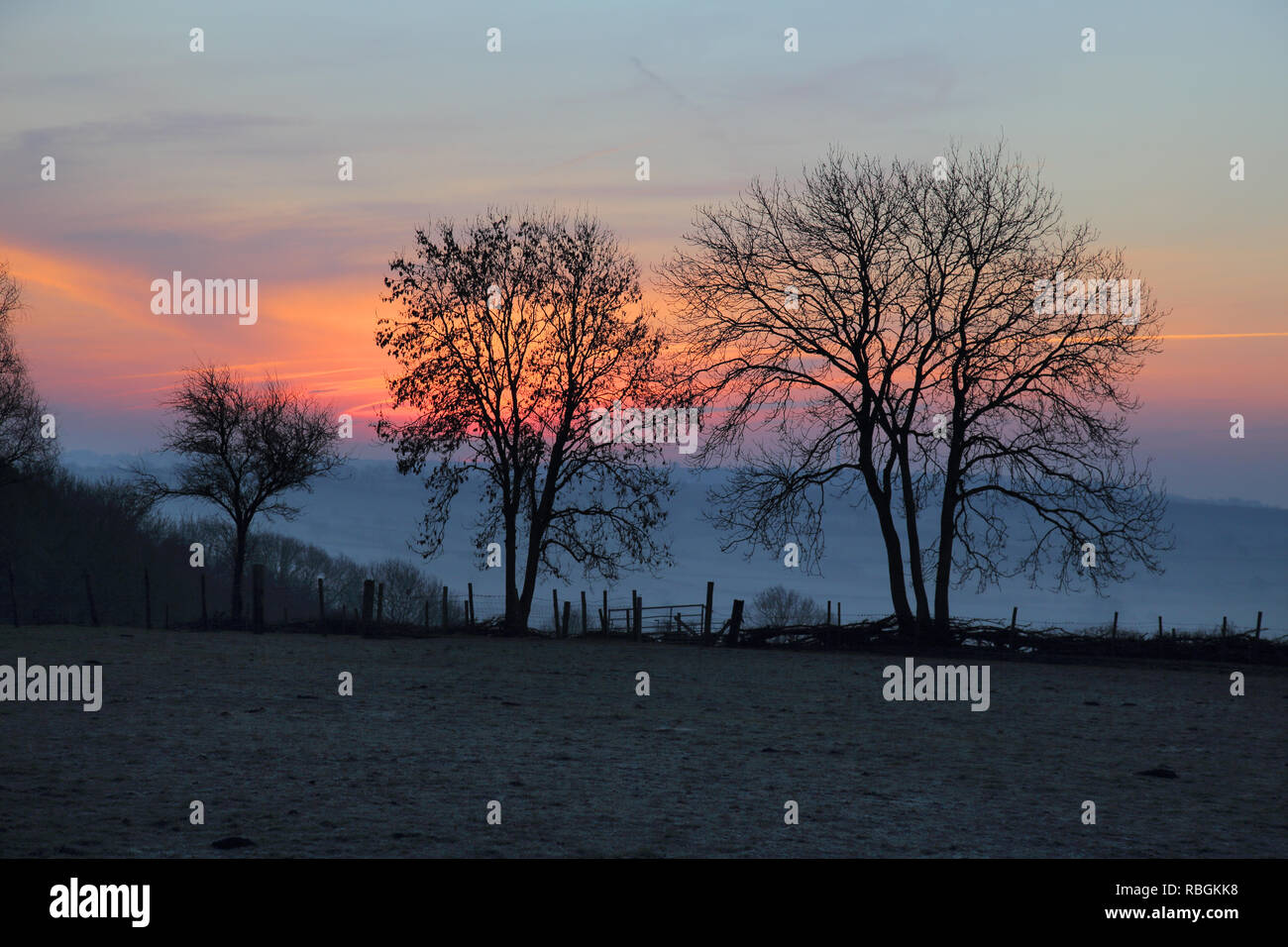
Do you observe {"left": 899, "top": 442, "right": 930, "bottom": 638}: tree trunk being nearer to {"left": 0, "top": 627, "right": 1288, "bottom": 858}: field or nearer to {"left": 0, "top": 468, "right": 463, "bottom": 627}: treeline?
{"left": 0, "top": 627, "right": 1288, "bottom": 858}: field

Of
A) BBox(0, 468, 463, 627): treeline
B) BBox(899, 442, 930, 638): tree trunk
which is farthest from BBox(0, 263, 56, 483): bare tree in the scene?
BBox(899, 442, 930, 638): tree trunk

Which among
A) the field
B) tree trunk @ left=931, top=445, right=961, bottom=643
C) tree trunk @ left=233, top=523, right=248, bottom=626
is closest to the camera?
the field

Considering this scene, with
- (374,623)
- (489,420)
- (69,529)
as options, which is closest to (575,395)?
(489,420)

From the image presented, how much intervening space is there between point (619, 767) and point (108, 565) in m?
78.8

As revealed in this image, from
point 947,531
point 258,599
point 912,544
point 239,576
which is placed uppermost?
point 947,531

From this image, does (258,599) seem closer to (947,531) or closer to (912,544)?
(912,544)

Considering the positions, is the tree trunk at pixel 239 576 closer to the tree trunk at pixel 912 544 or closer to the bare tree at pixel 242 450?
the bare tree at pixel 242 450

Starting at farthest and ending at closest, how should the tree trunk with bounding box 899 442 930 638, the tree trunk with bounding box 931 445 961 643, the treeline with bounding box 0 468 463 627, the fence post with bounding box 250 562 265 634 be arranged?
the treeline with bounding box 0 468 463 627, the fence post with bounding box 250 562 265 634, the tree trunk with bounding box 931 445 961 643, the tree trunk with bounding box 899 442 930 638

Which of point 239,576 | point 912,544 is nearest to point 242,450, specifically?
point 239,576

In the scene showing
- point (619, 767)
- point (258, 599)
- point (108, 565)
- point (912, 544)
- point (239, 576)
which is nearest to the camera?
point (619, 767)

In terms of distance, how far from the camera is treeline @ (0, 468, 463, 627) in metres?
66.9

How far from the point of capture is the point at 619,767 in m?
12.8

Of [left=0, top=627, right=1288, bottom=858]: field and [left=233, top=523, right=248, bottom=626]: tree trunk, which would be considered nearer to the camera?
[left=0, top=627, right=1288, bottom=858]: field

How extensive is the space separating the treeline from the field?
808 inches
